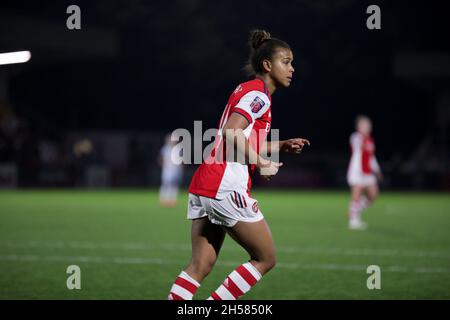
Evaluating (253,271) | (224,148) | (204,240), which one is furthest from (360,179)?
(224,148)

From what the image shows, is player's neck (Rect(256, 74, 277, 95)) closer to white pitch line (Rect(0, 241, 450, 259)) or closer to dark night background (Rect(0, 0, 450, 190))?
white pitch line (Rect(0, 241, 450, 259))

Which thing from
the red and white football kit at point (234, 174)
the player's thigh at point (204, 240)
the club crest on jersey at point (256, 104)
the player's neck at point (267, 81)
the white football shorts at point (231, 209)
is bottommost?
the player's thigh at point (204, 240)

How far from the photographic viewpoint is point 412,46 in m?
47.6

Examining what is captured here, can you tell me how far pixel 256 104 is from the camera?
5.86 meters

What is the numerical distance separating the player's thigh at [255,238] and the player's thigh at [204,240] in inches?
12.1

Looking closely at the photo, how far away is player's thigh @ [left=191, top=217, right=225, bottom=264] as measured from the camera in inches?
246

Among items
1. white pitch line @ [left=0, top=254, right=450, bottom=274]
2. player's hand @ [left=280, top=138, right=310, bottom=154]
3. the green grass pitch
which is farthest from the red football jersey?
white pitch line @ [left=0, top=254, right=450, bottom=274]

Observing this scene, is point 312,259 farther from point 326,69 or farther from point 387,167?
point 326,69

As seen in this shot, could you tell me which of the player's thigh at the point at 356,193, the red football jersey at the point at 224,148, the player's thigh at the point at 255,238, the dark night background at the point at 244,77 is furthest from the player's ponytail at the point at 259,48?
the dark night background at the point at 244,77

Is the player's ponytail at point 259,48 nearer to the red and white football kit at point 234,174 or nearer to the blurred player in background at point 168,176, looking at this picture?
the red and white football kit at point 234,174

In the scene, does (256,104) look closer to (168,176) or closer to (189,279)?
(189,279)

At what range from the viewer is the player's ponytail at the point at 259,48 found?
6141 millimetres
